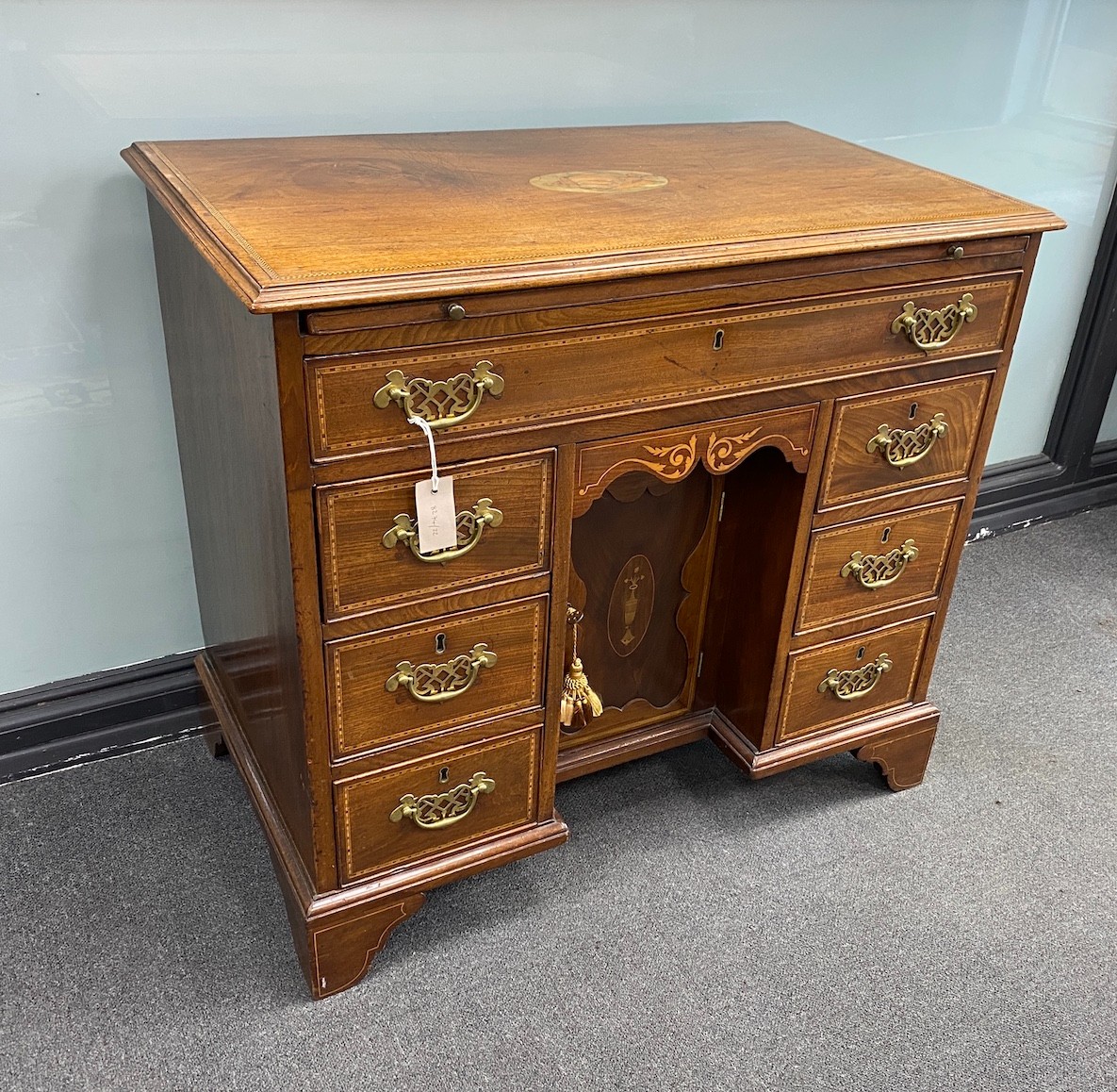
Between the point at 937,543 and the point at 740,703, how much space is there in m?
0.37

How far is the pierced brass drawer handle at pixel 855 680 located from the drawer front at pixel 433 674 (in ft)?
1.62

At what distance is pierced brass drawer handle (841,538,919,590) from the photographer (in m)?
1.50

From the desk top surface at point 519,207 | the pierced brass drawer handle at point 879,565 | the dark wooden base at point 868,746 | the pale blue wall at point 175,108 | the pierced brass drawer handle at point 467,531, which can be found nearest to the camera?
the desk top surface at point 519,207

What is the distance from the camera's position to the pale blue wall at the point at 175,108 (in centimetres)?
140

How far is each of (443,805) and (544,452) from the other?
473 mm

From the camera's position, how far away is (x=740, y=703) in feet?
5.40

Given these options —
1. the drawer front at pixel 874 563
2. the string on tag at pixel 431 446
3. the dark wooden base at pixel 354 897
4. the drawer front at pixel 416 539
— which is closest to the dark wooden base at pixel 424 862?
the dark wooden base at pixel 354 897

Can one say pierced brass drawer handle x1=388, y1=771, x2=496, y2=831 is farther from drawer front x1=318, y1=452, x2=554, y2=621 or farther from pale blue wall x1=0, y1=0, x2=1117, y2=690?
pale blue wall x1=0, y1=0, x2=1117, y2=690

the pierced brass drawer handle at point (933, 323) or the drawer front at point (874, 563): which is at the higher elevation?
the pierced brass drawer handle at point (933, 323)

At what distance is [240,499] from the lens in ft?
4.19

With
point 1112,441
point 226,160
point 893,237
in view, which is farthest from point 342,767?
point 1112,441

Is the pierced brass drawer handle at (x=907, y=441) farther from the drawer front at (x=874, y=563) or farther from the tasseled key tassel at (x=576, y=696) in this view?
the tasseled key tassel at (x=576, y=696)

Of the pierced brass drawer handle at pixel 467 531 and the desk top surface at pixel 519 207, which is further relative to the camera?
the pierced brass drawer handle at pixel 467 531

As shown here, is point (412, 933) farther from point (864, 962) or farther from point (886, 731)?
point (886, 731)
